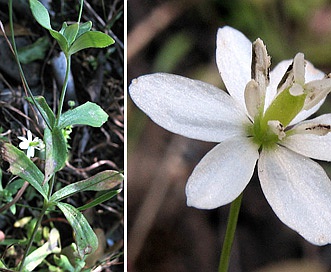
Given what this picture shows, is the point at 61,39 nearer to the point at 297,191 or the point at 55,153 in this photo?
the point at 55,153

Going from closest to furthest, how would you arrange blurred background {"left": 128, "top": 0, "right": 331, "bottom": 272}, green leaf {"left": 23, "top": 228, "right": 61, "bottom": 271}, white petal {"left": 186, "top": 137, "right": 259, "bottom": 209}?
1. white petal {"left": 186, "top": 137, "right": 259, "bottom": 209}
2. green leaf {"left": 23, "top": 228, "right": 61, "bottom": 271}
3. blurred background {"left": 128, "top": 0, "right": 331, "bottom": 272}

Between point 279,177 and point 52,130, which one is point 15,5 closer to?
point 52,130

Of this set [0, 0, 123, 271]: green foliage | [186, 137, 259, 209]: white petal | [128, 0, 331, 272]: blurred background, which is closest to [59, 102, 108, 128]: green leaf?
[0, 0, 123, 271]: green foliage

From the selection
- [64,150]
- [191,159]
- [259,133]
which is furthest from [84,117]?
[191,159]

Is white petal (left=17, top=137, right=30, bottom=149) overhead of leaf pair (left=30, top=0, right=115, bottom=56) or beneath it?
beneath

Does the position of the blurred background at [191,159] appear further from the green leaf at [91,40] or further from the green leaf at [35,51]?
the green leaf at [91,40]

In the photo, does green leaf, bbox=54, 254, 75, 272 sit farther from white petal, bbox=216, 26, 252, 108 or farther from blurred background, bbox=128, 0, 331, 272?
blurred background, bbox=128, 0, 331, 272

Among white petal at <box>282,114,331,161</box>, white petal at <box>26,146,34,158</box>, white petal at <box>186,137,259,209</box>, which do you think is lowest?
white petal at <box>26,146,34,158</box>

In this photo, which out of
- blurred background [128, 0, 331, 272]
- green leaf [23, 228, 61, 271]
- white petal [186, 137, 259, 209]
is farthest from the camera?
blurred background [128, 0, 331, 272]
